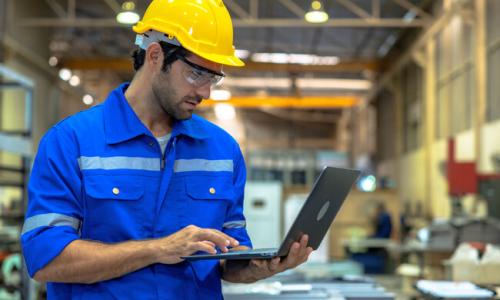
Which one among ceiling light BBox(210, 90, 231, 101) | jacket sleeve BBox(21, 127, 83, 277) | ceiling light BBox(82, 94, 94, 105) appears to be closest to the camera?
jacket sleeve BBox(21, 127, 83, 277)


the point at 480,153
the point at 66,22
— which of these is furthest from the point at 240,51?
the point at 480,153

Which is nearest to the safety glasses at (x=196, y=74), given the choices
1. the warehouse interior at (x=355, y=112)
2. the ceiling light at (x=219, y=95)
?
the warehouse interior at (x=355, y=112)

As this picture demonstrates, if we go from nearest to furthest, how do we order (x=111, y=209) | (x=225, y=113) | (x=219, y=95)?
(x=111, y=209), (x=219, y=95), (x=225, y=113)

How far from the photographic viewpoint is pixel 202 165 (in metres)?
2.29

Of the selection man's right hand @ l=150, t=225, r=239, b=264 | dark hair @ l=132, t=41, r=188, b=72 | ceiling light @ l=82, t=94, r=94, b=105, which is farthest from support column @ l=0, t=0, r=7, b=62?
man's right hand @ l=150, t=225, r=239, b=264

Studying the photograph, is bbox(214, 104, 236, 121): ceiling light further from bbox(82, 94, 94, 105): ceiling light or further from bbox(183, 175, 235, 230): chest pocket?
bbox(183, 175, 235, 230): chest pocket

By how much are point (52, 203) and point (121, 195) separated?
7.6 inches

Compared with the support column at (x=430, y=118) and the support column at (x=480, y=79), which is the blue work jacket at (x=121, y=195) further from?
the support column at (x=430, y=118)

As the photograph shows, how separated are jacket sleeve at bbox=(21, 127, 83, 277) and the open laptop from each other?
0.34m

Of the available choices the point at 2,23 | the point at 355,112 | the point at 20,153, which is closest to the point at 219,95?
the point at 355,112

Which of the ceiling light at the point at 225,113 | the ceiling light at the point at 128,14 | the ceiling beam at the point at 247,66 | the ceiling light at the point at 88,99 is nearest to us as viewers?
the ceiling light at the point at 128,14

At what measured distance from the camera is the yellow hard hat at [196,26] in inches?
86.2

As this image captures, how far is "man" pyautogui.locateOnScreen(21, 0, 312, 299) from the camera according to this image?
6.57 feet

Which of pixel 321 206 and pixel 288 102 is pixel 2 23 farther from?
pixel 321 206
